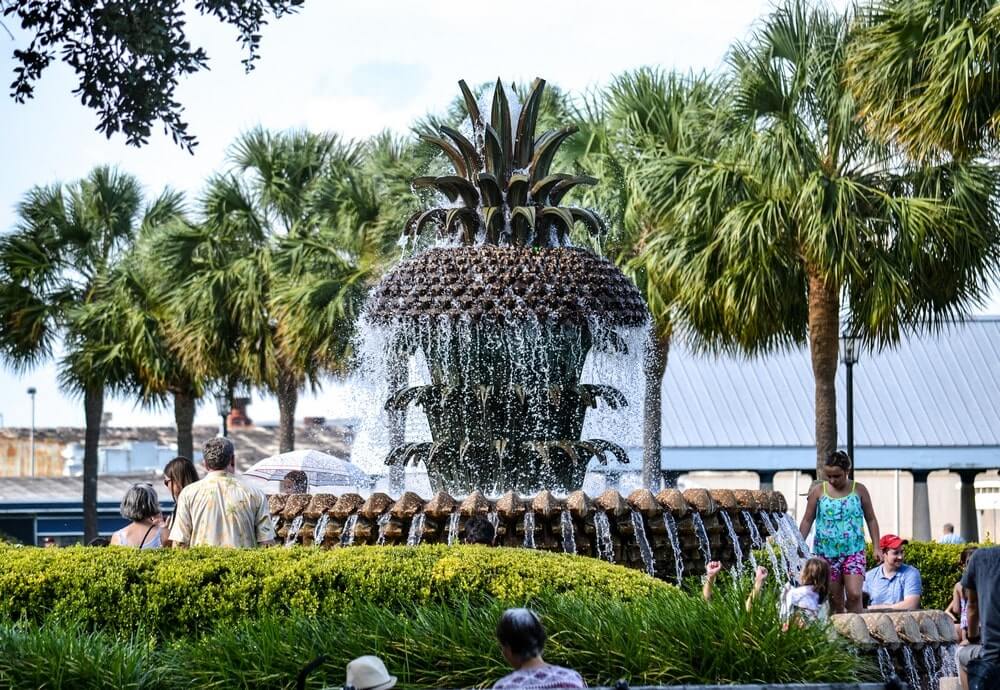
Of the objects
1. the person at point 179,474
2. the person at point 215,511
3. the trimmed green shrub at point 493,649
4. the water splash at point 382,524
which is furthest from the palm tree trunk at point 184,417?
the trimmed green shrub at point 493,649

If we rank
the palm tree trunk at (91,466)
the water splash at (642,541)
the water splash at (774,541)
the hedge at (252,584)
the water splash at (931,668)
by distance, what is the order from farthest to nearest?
the palm tree trunk at (91,466) < the water splash at (774,541) < the water splash at (642,541) < the water splash at (931,668) < the hedge at (252,584)

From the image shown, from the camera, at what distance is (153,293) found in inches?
1169

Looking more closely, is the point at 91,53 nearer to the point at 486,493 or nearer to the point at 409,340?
the point at 409,340

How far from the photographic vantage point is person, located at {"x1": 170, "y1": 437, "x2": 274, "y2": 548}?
26.8 feet

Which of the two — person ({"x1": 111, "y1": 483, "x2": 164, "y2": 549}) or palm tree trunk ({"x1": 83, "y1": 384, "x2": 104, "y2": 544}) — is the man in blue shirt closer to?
person ({"x1": 111, "y1": 483, "x2": 164, "y2": 549})

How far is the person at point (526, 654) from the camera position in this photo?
18.0 feet

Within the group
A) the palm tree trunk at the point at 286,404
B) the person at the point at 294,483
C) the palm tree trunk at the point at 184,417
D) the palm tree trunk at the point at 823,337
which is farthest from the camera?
the palm tree trunk at the point at 184,417

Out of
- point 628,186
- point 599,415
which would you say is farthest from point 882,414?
point 599,415

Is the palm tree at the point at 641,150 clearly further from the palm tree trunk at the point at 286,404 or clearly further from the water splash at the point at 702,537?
the water splash at the point at 702,537

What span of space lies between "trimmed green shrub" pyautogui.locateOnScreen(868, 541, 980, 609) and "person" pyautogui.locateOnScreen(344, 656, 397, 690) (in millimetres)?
12317

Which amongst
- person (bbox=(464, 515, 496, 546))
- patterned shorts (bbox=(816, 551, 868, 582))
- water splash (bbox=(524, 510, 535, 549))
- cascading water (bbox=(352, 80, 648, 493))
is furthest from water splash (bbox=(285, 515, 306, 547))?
patterned shorts (bbox=(816, 551, 868, 582))

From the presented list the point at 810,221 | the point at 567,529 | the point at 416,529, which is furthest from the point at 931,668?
the point at 810,221

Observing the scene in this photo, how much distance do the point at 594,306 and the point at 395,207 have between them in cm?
1625

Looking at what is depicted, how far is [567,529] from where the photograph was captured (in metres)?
9.45
